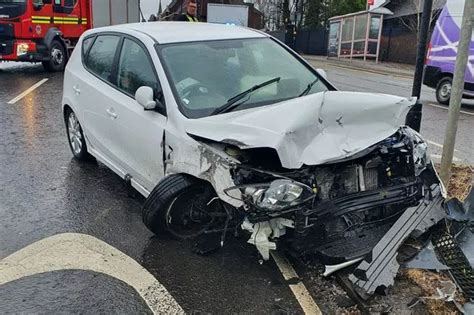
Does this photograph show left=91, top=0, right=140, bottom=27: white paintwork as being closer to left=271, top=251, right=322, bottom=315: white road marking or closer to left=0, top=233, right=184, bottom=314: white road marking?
left=0, top=233, right=184, bottom=314: white road marking

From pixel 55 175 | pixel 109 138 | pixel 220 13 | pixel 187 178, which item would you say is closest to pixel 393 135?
pixel 187 178

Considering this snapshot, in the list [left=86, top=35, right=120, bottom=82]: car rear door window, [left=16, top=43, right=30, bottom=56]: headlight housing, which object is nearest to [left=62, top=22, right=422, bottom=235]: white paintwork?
[left=86, top=35, right=120, bottom=82]: car rear door window

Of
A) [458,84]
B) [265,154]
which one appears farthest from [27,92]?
[458,84]

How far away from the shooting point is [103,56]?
18.0 ft

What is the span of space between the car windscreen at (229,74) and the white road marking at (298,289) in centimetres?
130

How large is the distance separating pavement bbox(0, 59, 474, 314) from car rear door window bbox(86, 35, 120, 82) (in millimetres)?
1239

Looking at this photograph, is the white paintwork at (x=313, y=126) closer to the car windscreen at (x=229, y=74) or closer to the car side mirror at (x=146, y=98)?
the car windscreen at (x=229, y=74)

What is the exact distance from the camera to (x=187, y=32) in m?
4.95

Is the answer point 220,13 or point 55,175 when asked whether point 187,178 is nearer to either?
point 55,175

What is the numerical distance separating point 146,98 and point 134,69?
0.74 meters

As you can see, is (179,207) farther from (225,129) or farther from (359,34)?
(359,34)

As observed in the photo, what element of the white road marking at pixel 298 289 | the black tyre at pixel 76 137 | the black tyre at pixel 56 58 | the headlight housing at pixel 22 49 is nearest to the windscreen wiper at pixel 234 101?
the white road marking at pixel 298 289

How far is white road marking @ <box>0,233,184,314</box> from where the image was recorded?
3457 millimetres

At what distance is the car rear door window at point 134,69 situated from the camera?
14.8 feet
